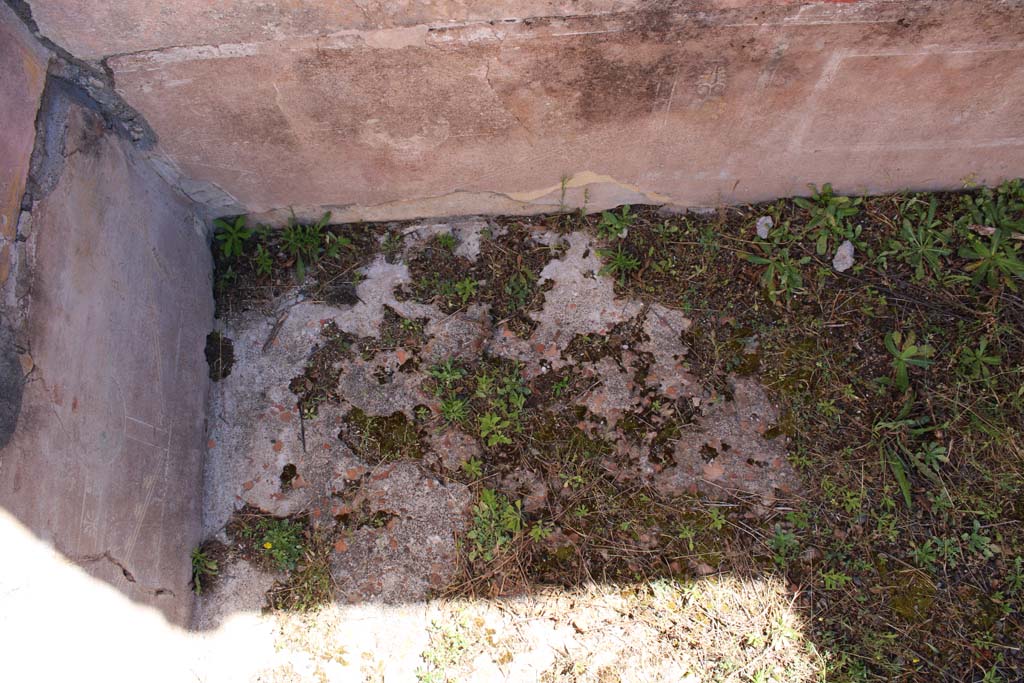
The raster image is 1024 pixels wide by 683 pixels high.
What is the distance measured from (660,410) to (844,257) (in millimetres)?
1044

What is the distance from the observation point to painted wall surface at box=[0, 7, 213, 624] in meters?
1.75

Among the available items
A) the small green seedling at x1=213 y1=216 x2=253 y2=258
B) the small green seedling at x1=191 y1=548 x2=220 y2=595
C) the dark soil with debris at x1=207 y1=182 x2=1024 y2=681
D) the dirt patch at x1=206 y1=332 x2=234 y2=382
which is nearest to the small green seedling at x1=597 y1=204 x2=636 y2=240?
the dark soil with debris at x1=207 y1=182 x2=1024 y2=681

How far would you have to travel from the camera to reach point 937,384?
2.60m

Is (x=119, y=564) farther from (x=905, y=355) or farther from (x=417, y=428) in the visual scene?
(x=905, y=355)

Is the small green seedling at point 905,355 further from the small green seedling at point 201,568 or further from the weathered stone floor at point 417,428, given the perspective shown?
the small green seedling at point 201,568

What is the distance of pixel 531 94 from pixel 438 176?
0.55 m

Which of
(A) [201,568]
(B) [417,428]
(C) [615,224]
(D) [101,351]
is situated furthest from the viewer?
(C) [615,224]

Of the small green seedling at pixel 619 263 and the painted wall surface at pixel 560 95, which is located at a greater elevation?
the painted wall surface at pixel 560 95

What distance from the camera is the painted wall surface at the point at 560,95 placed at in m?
1.89

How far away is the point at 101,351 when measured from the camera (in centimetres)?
205

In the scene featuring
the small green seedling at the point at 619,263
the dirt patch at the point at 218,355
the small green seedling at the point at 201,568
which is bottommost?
the small green seedling at the point at 201,568

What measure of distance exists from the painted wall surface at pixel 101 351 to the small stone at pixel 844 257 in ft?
9.00

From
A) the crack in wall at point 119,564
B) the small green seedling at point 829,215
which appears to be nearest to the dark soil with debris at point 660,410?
the small green seedling at point 829,215

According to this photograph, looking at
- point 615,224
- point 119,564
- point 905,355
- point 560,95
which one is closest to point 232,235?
point 119,564
